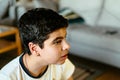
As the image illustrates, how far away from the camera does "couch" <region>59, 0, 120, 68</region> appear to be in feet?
7.26

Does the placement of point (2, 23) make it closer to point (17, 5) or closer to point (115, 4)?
point (17, 5)

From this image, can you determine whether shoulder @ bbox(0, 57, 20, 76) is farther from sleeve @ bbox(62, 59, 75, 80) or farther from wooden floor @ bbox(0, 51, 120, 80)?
wooden floor @ bbox(0, 51, 120, 80)

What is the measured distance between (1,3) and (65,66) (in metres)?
1.83

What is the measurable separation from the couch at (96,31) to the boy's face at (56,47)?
1405mm

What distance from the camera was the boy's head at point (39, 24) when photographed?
79 centimetres

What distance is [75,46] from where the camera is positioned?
2480 mm

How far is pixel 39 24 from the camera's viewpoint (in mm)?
785

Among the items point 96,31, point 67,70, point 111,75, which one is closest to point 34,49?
point 67,70

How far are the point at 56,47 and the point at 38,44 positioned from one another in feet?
0.24

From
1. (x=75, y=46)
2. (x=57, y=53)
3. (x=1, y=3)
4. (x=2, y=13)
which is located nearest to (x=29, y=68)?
(x=57, y=53)

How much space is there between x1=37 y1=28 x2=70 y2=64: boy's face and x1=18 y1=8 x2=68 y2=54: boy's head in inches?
0.8

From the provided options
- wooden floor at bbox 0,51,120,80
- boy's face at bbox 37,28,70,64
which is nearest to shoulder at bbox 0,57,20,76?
boy's face at bbox 37,28,70,64

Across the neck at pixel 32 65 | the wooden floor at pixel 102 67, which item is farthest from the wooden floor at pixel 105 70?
the neck at pixel 32 65

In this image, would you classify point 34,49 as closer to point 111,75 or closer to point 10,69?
point 10,69
